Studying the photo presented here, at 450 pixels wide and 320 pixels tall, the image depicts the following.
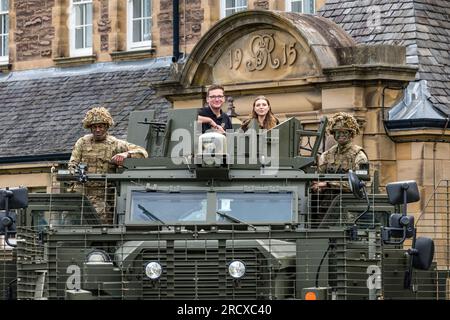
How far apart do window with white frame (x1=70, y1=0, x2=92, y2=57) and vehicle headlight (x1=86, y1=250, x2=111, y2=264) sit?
20.2 meters

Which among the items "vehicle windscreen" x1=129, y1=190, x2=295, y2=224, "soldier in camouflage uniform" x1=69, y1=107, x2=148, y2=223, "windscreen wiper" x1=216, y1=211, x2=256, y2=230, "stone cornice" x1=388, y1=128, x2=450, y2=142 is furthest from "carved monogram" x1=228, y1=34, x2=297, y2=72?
"windscreen wiper" x1=216, y1=211, x2=256, y2=230

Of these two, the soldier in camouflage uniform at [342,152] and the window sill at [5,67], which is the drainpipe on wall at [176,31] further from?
the soldier in camouflage uniform at [342,152]

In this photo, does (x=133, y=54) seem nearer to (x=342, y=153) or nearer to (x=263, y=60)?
(x=263, y=60)

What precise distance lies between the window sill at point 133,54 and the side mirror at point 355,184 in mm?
18408

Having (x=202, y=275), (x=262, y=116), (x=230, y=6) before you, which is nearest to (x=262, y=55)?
(x=230, y=6)

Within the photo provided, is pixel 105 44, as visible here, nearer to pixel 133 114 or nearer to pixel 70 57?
pixel 70 57

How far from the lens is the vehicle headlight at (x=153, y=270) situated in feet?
69.9

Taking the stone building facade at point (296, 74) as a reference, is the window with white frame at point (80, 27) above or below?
above

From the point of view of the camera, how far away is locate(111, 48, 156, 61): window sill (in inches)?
1567

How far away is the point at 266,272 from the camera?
70.3ft

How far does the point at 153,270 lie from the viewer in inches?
839

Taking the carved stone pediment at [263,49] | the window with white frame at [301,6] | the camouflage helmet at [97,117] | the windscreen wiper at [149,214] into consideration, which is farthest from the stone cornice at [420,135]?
the windscreen wiper at [149,214]

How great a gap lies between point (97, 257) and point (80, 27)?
2063 cm

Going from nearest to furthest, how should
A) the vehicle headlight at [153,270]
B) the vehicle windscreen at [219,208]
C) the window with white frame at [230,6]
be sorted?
the vehicle headlight at [153,270]
the vehicle windscreen at [219,208]
the window with white frame at [230,6]
